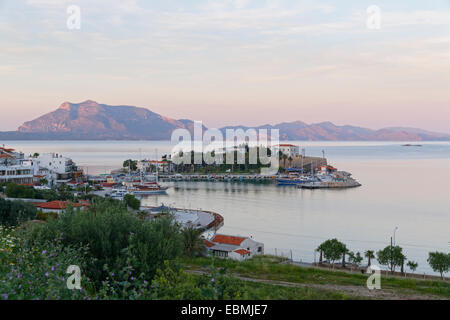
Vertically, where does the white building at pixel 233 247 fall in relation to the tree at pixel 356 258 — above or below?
above

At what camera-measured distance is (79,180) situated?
3975 centimetres

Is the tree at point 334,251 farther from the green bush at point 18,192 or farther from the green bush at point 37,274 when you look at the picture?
the green bush at point 18,192

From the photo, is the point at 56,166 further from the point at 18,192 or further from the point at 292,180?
the point at 292,180

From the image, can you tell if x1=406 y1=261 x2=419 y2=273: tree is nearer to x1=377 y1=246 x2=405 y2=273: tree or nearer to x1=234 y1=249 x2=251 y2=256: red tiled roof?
x1=377 y1=246 x2=405 y2=273: tree


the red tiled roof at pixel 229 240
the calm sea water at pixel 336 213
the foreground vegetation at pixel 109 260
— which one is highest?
the foreground vegetation at pixel 109 260

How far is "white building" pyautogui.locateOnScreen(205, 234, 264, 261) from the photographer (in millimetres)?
13723

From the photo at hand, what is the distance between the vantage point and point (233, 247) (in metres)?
14.4

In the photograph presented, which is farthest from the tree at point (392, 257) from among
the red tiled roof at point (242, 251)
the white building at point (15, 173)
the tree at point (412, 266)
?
the white building at point (15, 173)

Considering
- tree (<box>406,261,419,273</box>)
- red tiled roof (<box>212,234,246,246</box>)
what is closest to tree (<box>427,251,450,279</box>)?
tree (<box>406,261,419,273</box>)

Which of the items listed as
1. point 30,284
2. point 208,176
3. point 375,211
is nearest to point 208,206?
point 375,211

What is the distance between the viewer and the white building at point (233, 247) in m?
13.7

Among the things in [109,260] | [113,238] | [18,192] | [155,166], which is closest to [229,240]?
[113,238]
